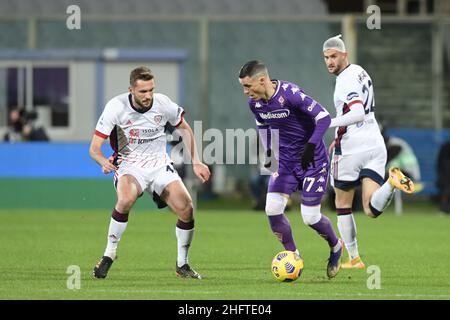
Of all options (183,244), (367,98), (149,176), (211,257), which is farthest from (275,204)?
(211,257)

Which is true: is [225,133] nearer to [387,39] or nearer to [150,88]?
[387,39]

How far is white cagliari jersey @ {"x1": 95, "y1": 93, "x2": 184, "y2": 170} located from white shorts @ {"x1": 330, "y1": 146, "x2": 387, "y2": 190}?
1.85 m

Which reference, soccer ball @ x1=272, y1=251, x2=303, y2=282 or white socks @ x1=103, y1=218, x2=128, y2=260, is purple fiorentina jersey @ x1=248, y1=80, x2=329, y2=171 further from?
white socks @ x1=103, y1=218, x2=128, y2=260

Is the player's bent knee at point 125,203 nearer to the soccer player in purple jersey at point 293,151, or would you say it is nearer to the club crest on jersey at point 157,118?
the club crest on jersey at point 157,118

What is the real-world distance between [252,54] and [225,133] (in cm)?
186

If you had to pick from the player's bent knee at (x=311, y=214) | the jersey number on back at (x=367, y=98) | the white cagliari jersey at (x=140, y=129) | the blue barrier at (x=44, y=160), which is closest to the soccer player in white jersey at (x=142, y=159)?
the white cagliari jersey at (x=140, y=129)

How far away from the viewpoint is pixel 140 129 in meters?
12.1

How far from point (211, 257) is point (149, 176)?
2.56 m

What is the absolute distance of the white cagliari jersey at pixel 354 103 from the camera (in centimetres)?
1257

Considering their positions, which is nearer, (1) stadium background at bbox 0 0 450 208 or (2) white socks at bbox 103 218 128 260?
(2) white socks at bbox 103 218 128 260

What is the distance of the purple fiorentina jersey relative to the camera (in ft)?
38.7

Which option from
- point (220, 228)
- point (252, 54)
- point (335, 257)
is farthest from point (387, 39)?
point (335, 257)

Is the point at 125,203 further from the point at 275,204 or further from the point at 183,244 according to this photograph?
the point at 275,204

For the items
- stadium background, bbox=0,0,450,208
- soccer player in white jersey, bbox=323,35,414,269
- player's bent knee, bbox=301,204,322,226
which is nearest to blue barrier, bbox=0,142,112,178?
stadium background, bbox=0,0,450,208
